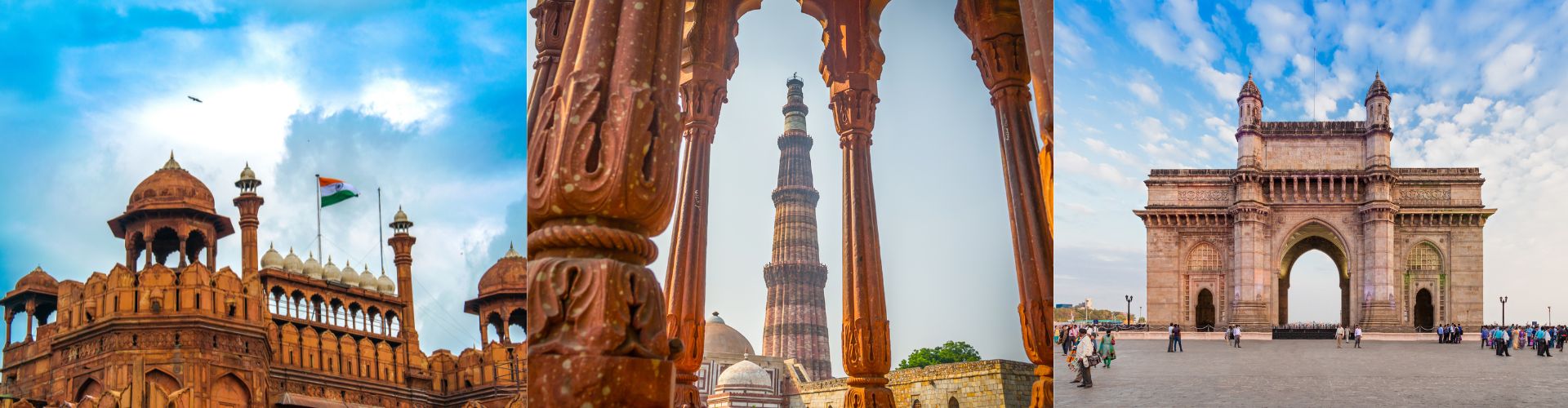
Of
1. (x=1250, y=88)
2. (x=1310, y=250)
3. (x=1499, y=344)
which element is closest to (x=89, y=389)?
(x=1250, y=88)

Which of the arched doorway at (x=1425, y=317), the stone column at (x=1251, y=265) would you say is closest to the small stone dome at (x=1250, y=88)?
the arched doorway at (x=1425, y=317)

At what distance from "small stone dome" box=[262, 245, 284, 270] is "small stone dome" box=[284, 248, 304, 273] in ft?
0.08

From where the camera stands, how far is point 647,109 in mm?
2420

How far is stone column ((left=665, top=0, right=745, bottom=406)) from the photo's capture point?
→ 761 cm

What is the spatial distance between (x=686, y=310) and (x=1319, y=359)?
4.78 metres

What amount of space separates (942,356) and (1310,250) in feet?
28.2

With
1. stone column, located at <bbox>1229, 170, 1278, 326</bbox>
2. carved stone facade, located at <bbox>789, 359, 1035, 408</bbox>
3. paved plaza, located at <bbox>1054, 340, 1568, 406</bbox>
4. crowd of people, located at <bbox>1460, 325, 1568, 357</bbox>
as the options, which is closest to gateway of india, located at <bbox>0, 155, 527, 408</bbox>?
paved plaza, located at <bbox>1054, 340, 1568, 406</bbox>

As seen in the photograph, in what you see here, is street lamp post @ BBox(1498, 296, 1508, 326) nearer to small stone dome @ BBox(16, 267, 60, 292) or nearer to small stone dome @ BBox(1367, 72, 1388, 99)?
small stone dome @ BBox(1367, 72, 1388, 99)

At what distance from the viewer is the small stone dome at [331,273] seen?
195 inches

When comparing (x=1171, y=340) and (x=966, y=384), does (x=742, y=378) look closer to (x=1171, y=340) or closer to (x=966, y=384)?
(x=1171, y=340)

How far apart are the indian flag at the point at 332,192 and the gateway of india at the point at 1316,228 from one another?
215 inches

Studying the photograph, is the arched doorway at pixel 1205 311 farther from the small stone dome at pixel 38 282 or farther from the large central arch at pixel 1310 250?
the small stone dome at pixel 38 282

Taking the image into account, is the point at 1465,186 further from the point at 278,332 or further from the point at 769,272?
the point at 769,272

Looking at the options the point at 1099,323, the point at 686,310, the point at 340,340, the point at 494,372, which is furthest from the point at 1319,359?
the point at 340,340
